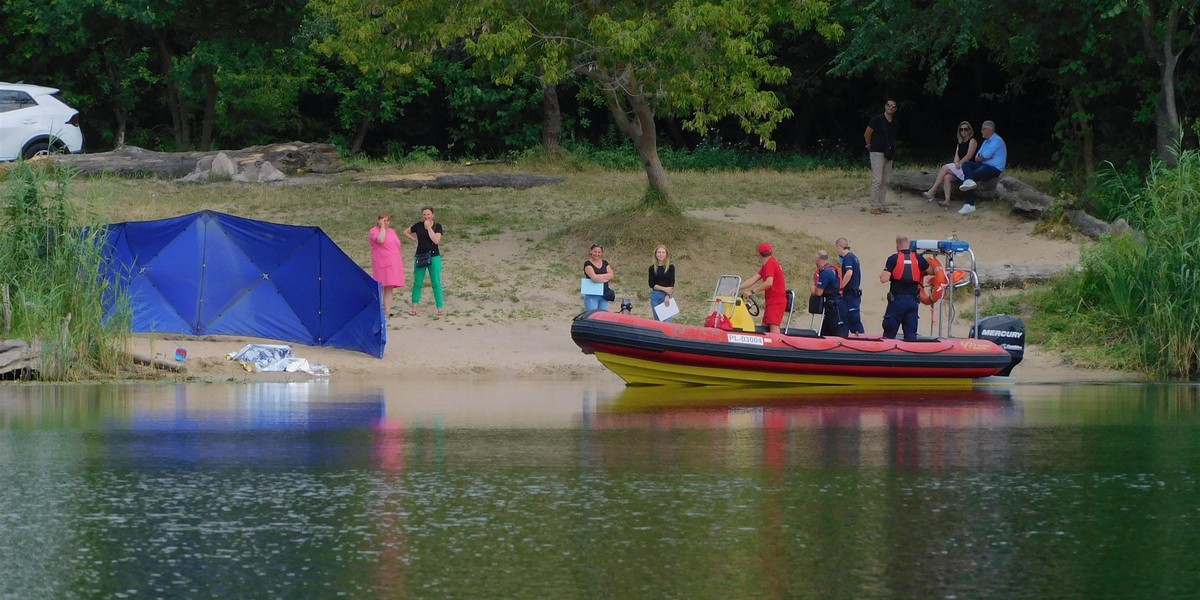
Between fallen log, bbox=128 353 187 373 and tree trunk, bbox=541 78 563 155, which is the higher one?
tree trunk, bbox=541 78 563 155

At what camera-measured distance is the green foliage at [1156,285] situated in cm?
2056

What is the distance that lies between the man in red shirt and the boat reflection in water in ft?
4.54

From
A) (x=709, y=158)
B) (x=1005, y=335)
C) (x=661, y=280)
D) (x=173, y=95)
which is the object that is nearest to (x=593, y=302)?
(x=661, y=280)

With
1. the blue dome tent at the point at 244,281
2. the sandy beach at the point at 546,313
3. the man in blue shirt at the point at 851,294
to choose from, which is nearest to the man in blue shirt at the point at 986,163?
the sandy beach at the point at 546,313

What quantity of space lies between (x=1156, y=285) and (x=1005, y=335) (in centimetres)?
259

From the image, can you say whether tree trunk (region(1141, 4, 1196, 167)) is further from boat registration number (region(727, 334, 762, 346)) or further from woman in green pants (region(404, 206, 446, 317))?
woman in green pants (region(404, 206, 446, 317))

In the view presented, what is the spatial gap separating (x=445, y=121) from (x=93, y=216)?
22.9 meters

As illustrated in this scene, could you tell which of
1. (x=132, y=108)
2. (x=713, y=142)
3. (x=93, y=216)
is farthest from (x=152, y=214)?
(x=713, y=142)

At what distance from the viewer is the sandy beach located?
20641 millimetres

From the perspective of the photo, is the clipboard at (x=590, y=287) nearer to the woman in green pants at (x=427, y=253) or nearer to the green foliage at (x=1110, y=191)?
the woman in green pants at (x=427, y=253)

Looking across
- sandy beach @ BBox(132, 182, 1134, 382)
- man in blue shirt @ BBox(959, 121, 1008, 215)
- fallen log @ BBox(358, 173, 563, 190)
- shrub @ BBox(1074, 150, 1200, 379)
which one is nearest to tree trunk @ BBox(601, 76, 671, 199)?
sandy beach @ BBox(132, 182, 1134, 382)

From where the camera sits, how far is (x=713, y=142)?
4094 centimetres

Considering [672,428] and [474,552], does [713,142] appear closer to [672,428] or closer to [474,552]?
[672,428]

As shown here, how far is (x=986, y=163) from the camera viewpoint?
27906 mm
